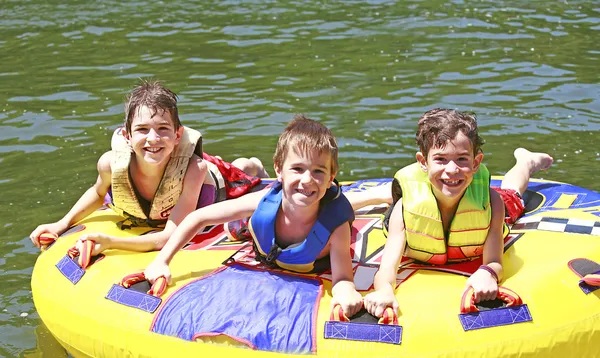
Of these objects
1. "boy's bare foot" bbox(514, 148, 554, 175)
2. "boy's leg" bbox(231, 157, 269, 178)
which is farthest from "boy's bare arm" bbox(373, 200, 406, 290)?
"boy's leg" bbox(231, 157, 269, 178)

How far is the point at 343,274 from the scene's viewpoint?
387 centimetres

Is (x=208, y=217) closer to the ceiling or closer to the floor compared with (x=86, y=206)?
closer to the ceiling

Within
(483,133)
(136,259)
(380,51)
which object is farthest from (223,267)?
(380,51)

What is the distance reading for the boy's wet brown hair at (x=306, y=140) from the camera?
3.81 metres

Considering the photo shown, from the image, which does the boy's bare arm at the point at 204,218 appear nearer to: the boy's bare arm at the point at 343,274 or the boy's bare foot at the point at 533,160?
the boy's bare arm at the point at 343,274

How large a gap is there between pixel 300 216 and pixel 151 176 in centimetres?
112

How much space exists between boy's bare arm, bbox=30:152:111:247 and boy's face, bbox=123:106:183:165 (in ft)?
1.30

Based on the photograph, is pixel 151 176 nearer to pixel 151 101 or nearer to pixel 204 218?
pixel 151 101

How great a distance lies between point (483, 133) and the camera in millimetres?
7656

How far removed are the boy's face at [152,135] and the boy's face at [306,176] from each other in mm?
922

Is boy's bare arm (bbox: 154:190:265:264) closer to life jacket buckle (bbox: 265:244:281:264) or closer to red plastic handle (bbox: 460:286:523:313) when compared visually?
life jacket buckle (bbox: 265:244:281:264)

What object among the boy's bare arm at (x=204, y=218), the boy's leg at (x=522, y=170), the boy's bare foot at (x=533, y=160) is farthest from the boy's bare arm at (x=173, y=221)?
the boy's bare foot at (x=533, y=160)

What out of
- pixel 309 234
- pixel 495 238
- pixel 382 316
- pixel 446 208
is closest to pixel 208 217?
pixel 309 234

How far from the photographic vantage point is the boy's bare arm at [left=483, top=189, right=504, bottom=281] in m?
3.96
